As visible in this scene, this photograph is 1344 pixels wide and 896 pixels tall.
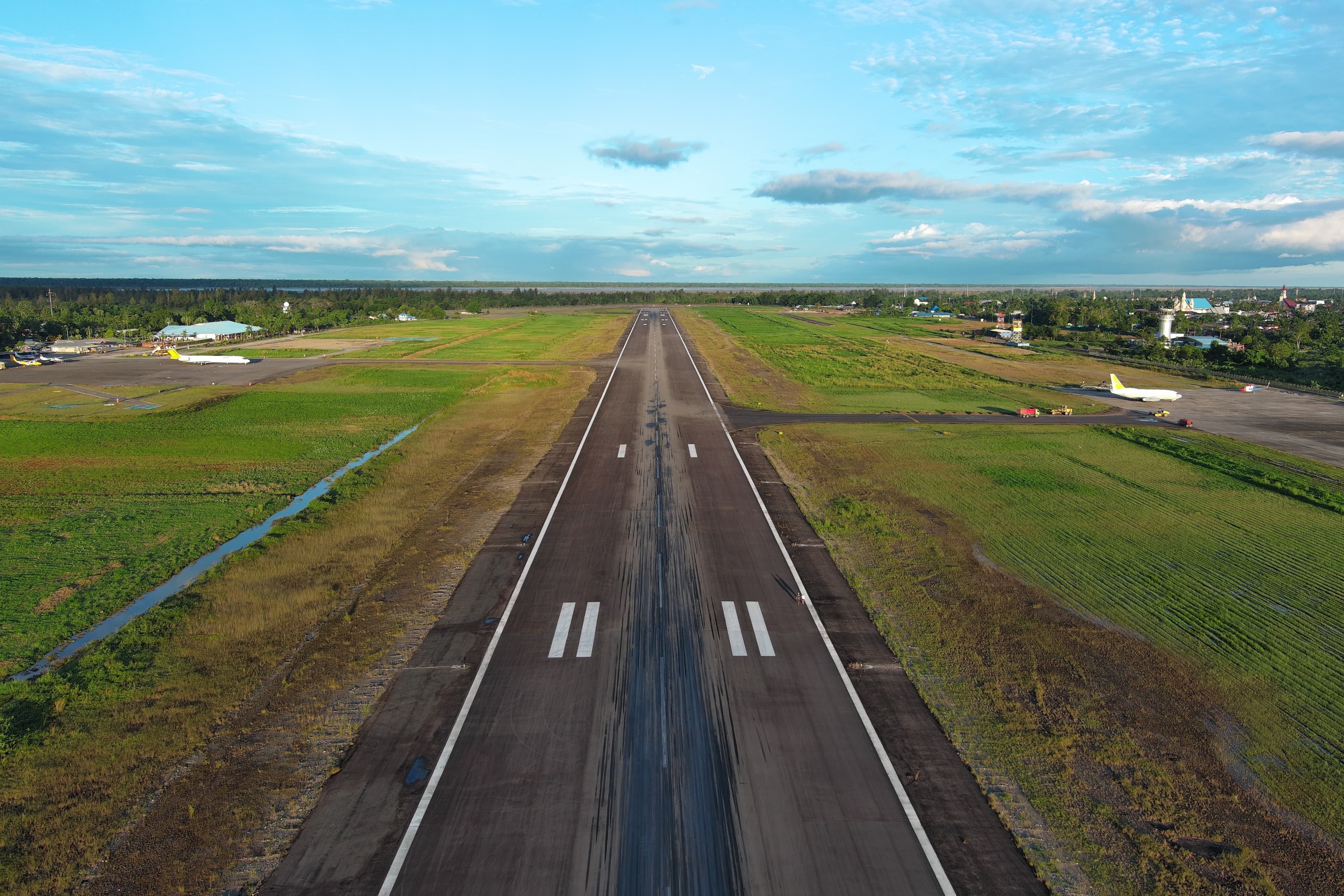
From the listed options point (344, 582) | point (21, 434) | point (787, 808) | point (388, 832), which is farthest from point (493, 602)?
point (21, 434)

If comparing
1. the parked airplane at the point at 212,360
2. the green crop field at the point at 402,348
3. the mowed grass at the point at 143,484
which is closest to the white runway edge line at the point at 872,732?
the mowed grass at the point at 143,484

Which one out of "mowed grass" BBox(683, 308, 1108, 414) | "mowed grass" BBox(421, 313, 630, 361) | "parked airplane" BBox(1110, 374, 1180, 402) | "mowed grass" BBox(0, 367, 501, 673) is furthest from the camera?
"mowed grass" BBox(421, 313, 630, 361)

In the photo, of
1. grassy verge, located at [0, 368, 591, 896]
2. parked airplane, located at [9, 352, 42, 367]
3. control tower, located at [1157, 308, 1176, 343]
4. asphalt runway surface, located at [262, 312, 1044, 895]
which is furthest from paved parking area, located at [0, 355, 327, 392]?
control tower, located at [1157, 308, 1176, 343]

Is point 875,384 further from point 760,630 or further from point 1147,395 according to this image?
point 760,630

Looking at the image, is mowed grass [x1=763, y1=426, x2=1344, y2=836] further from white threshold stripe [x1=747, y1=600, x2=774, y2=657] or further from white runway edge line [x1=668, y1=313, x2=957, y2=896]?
white threshold stripe [x1=747, y1=600, x2=774, y2=657]

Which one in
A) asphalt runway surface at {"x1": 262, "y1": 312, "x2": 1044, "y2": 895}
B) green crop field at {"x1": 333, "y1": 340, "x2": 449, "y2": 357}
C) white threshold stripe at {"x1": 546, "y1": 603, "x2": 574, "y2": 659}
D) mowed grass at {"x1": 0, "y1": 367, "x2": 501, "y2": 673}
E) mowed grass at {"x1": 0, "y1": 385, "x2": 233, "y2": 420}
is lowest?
asphalt runway surface at {"x1": 262, "y1": 312, "x2": 1044, "y2": 895}

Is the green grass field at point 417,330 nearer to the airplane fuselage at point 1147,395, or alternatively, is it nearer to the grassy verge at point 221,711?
the airplane fuselage at point 1147,395
